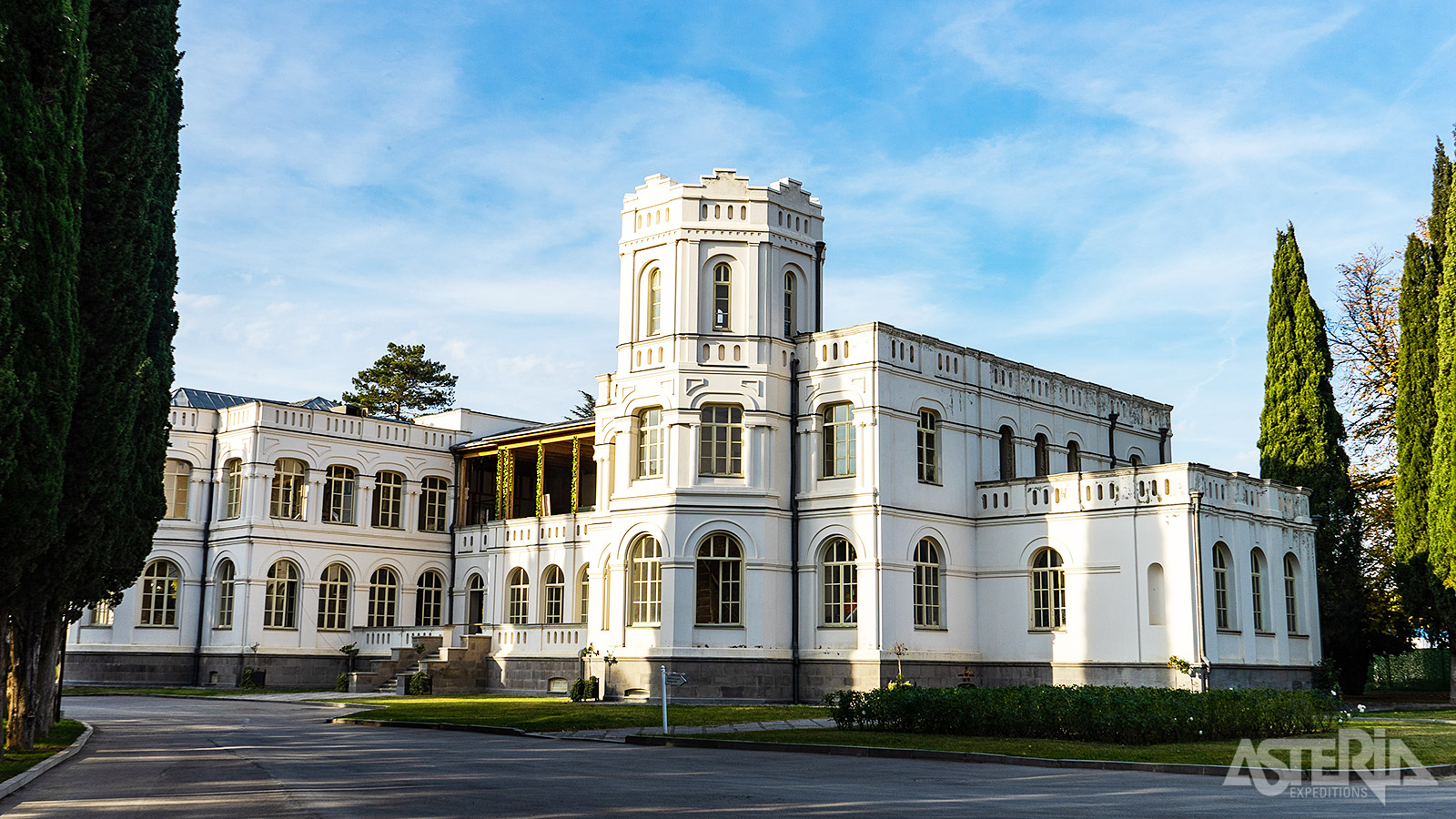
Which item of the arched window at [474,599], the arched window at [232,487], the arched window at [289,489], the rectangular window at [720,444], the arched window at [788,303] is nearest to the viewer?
the rectangular window at [720,444]

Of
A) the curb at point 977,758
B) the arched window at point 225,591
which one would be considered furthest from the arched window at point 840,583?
the arched window at point 225,591

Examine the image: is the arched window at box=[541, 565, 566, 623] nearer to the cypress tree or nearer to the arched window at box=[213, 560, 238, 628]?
the arched window at box=[213, 560, 238, 628]

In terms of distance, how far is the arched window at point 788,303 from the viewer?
3457cm

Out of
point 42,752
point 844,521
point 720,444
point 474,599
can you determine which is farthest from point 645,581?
point 42,752

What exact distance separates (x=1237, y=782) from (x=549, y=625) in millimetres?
24283

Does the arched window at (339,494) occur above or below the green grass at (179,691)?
above

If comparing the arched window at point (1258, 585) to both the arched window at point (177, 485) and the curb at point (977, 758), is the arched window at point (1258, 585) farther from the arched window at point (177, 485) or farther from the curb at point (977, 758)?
the arched window at point (177, 485)

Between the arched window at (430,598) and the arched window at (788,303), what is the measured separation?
18976 mm

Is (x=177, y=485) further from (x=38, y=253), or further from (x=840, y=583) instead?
(x=38, y=253)

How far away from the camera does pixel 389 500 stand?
46250 millimetres

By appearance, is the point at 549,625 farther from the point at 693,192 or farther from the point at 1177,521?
the point at 1177,521

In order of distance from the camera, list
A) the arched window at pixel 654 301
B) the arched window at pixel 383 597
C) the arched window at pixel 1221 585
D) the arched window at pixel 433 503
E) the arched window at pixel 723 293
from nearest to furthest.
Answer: the arched window at pixel 1221 585
the arched window at pixel 723 293
the arched window at pixel 654 301
the arched window at pixel 383 597
the arched window at pixel 433 503

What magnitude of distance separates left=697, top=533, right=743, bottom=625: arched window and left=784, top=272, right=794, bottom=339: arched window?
5772 millimetres

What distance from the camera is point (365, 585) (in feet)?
148
